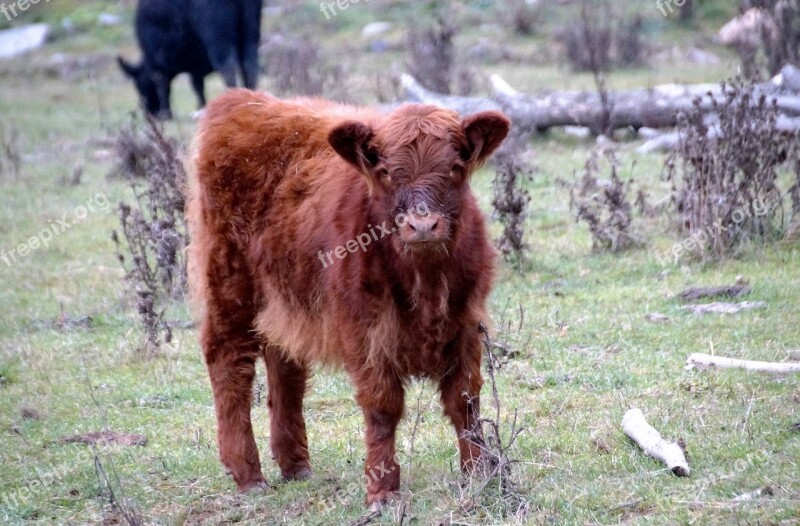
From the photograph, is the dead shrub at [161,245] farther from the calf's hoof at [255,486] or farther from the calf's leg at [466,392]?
the calf's leg at [466,392]

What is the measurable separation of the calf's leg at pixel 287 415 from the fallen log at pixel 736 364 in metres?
2.48

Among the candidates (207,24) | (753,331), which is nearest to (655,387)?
(753,331)

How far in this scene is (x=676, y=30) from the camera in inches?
856

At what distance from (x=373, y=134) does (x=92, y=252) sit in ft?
23.9

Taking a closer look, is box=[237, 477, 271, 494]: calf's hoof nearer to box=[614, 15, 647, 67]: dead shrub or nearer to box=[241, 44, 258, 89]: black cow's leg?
box=[241, 44, 258, 89]: black cow's leg

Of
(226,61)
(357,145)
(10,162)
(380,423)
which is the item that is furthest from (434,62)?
(380,423)

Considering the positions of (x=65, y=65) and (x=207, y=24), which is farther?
(x=65, y=65)

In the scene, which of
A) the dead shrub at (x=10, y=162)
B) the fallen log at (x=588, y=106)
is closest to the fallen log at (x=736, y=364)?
the fallen log at (x=588, y=106)

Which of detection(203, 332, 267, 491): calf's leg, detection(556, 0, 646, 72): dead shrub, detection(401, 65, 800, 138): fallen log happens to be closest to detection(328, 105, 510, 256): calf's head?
detection(203, 332, 267, 491): calf's leg

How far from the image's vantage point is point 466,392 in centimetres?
495

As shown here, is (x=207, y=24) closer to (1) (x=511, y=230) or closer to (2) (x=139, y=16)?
(2) (x=139, y=16)

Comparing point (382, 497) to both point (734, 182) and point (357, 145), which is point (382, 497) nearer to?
point (357, 145)
